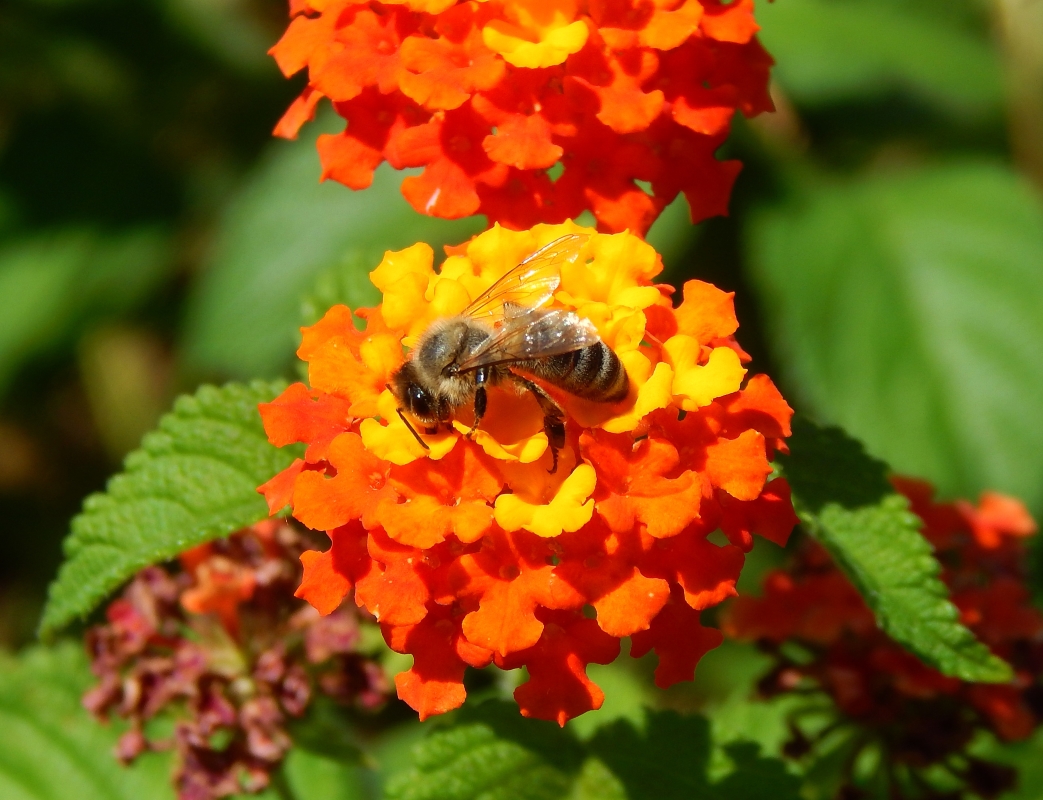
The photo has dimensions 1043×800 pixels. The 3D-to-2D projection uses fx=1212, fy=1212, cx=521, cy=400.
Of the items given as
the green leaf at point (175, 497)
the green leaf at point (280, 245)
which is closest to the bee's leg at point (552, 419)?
the green leaf at point (175, 497)

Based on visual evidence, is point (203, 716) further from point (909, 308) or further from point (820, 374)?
point (909, 308)

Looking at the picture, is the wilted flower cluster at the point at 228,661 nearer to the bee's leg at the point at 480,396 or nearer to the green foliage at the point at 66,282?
the bee's leg at the point at 480,396

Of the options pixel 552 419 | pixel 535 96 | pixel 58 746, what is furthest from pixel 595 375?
pixel 58 746

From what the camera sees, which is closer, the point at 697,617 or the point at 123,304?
the point at 697,617

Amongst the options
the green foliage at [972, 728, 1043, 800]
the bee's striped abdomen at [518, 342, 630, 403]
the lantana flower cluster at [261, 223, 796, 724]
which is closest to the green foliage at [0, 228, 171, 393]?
the lantana flower cluster at [261, 223, 796, 724]

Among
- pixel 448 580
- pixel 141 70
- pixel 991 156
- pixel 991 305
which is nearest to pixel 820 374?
pixel 991 305

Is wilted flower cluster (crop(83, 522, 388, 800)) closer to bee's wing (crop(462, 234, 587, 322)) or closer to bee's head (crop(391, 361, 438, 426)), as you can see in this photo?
bee's head (crop(391, 361, 438, 426))
